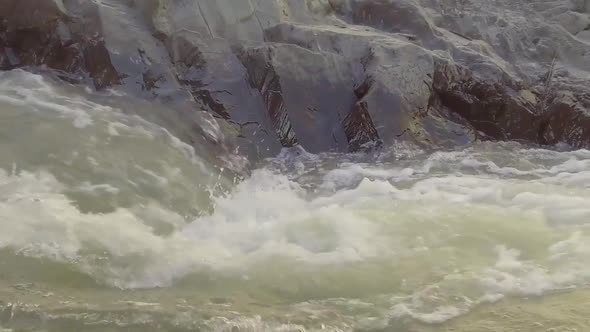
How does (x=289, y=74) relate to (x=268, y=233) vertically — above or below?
above

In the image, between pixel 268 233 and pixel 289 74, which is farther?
pixel 289 74

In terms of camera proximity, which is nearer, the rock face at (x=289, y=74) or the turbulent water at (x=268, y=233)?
the turbulent water at (x=268, y=233)

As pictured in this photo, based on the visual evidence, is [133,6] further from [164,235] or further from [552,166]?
[552,166]

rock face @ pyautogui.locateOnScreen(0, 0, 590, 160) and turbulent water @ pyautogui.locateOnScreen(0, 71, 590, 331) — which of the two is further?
rock face @ pyautogui.locateOnScreen(0, 0, 590, 160)
